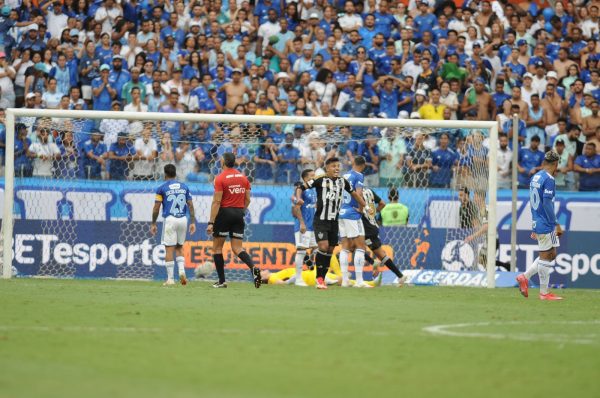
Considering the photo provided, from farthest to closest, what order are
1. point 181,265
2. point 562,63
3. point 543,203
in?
point 562,63 < point 181,265 < point 543,203

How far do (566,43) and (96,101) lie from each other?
11585 mm

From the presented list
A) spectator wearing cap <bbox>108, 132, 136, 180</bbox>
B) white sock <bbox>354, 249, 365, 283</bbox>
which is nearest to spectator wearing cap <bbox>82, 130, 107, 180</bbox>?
spectator wearing cap <bbox>108, 132, 136, 180</bbox>

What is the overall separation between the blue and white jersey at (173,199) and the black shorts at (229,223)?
81 cm

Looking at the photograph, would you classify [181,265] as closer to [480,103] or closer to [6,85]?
[6,85]

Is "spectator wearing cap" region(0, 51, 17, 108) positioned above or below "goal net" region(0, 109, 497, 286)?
above

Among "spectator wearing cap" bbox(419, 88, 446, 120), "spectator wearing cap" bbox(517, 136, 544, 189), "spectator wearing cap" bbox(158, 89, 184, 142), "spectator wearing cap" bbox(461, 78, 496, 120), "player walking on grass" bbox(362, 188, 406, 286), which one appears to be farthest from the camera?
"spectator wearing cap" bbox(461, 78, 496, 120)

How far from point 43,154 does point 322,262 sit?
6218 mm

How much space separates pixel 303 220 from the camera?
19.6 meters

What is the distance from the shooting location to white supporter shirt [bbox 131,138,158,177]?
21.0 m

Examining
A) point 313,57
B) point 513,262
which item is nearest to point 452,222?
point 513,262

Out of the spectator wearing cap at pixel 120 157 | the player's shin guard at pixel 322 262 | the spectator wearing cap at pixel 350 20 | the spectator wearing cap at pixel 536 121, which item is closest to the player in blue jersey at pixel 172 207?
the player's shin guard at pixel 322 262

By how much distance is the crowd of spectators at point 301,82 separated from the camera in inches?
844

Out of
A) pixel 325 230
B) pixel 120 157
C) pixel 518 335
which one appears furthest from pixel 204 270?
pixel 518 335

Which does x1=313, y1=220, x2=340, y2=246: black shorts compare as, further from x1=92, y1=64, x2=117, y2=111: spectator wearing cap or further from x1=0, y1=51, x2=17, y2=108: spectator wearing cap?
x1=0, y1=51, x2=17, y2=108: spectator wearing cap
